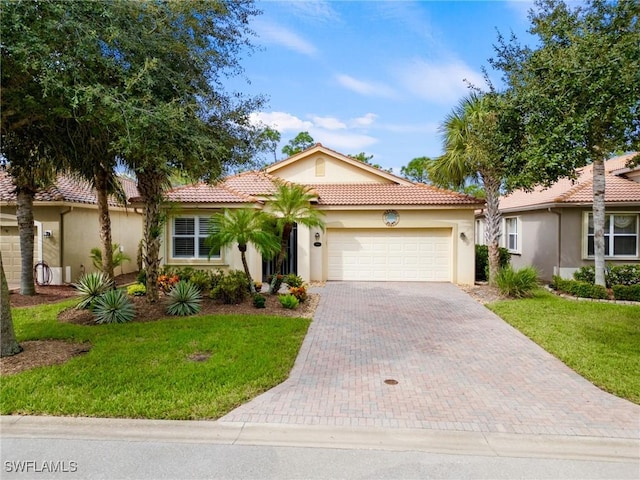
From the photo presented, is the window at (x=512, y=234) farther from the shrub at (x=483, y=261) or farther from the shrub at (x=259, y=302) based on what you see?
the shrub at (x=259, y=302)

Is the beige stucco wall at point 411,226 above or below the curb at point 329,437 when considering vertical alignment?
above

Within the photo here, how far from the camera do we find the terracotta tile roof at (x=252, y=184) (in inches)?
668

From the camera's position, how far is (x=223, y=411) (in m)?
5.05

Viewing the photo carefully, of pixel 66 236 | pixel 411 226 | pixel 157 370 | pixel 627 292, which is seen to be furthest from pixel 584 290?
pixel 66 236

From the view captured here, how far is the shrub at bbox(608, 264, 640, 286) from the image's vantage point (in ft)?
44.5

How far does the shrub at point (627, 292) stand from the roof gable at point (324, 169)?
9.34 meters

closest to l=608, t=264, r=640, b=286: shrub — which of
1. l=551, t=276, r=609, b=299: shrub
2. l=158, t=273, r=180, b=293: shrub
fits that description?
l=551, t=276, r=609, b=299: shrub

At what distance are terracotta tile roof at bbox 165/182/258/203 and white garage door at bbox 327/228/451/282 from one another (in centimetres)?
404

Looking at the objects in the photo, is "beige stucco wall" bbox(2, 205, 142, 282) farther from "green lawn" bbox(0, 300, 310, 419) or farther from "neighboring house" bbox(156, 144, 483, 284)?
"green lawn" bbox(0, 300, 310, 419)

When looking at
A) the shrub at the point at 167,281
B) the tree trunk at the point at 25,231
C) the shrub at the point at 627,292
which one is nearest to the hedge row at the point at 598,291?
the shrub at the point at 627,292

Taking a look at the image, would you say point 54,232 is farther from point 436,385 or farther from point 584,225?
point 584,225

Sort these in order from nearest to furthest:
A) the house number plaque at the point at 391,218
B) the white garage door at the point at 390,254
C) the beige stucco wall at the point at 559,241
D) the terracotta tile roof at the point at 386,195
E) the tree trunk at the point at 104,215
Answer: the tree trunk at the point at 104,215, the beige stucco wall at the point at 559,241, the terracotta tile roof at the point at 386,195, the house number plaque at the point at 391,218, the white garage door at the point at 390,254

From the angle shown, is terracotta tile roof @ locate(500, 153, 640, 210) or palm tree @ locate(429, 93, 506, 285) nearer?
palm tree @ locate(429, 93, 506, 285)

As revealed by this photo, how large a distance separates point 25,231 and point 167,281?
14.6 ft
